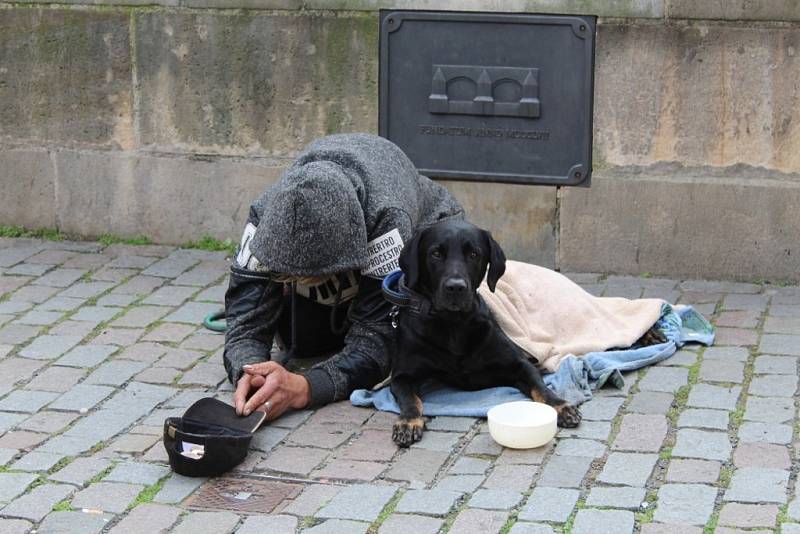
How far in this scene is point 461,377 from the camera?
16.1 feet

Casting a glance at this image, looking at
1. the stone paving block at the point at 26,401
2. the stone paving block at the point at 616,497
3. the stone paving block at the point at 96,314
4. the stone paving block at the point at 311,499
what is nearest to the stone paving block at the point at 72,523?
the stone paving block at the point at 311,499

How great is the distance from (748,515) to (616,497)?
0.38 meters

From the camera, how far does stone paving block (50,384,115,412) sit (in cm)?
488

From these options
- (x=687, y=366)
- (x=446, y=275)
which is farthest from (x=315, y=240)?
(x=687, y=366)

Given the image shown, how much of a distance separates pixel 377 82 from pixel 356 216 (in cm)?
204

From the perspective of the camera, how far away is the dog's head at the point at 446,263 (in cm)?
465

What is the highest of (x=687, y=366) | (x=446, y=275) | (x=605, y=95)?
(x=605, y=95)

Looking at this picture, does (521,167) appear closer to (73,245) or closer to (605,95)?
(605,95)

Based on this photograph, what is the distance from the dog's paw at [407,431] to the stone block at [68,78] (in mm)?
2995

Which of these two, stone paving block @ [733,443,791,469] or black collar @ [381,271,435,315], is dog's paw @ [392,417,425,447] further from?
stone paving block @ [733,443,791,469]

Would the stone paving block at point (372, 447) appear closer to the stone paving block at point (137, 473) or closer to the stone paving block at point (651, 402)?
the stone paving block at point (137, 473)

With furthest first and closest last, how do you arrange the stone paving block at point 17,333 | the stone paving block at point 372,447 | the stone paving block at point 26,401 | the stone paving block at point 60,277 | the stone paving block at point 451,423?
the stone paving block at point 60,277 → the stone paving block at point 17,333 → the stone paving block at point 26,401 → the stone paving block at point 451,423 → the stone paving block at point 372,447

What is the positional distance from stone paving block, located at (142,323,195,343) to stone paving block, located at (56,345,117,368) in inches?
7.7

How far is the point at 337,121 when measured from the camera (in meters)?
6.66
